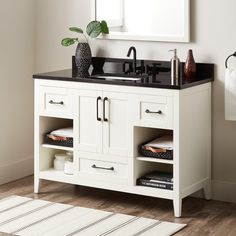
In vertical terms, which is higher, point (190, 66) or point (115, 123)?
point (190, 66)

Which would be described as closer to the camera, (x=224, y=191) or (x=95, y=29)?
(x=224, y=191)

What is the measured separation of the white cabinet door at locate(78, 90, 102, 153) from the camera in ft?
14.8

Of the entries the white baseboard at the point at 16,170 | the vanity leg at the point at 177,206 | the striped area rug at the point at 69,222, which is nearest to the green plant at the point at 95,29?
the white baseboard at the point at 16,170

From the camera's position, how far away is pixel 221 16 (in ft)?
14.9

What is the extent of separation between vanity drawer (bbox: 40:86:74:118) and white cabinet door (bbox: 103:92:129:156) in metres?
0.28

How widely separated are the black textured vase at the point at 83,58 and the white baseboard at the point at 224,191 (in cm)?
117

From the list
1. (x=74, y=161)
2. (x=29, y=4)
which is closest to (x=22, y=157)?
(x=74, y=161)

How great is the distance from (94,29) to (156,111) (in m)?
0.91

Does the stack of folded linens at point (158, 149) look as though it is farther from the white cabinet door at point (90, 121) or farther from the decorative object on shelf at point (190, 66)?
the decorative object on shelf at point (190, 66)

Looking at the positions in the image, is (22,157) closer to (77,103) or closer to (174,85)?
(77,103)

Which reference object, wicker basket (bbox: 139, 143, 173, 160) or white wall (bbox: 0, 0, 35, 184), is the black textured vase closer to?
white wall (bbox: 0, 0, 35, 184)

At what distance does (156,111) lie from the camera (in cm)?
429

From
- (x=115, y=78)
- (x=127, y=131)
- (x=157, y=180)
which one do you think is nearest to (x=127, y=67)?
(x=115, y=78)

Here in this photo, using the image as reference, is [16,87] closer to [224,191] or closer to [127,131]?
[127,131]
